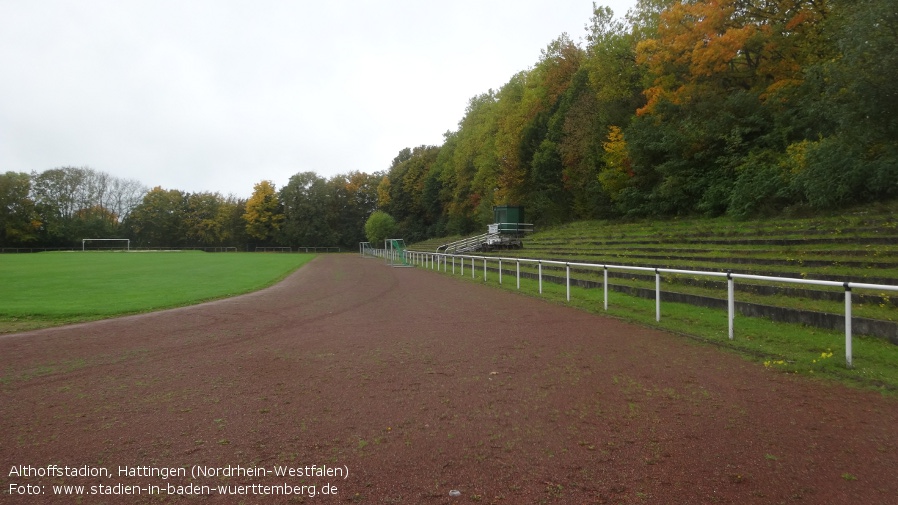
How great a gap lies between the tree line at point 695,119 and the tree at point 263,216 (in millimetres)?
38541

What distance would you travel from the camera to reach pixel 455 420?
4.45 m

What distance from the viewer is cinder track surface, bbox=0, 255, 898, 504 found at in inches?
128

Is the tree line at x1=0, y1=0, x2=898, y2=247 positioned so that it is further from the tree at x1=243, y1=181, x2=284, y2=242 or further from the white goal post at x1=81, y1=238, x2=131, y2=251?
the white goal post at x1=81, y1=238, x2=131, y2=251

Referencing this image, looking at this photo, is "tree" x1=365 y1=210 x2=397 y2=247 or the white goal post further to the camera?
the white goal post

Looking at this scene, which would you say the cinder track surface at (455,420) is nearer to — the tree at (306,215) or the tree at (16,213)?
the tree at (306,215)

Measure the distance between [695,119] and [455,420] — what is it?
2417 centimetres

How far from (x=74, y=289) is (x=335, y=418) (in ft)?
56.3

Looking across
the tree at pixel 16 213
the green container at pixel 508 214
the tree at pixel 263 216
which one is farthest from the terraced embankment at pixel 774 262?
the tree at pixel 16 213

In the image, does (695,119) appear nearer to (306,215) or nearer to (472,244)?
(472,244)

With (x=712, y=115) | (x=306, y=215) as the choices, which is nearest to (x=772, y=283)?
(x=712, y=115)

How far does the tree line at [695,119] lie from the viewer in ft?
49.0

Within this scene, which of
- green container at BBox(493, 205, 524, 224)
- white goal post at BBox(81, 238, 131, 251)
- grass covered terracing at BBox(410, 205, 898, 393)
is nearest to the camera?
grass covered terracing at BBox(410, 205, 898, 393)

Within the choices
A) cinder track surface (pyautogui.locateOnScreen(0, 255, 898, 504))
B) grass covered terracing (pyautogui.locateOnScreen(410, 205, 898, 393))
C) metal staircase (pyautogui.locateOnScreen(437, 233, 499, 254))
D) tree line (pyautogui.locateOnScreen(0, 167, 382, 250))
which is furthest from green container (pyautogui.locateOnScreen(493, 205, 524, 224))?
tree line (pyautogui.locateOnScreen(0, 167, 382, 250))

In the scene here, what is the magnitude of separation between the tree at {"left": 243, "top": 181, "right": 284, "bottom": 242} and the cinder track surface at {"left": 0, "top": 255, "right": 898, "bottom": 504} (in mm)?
91497
